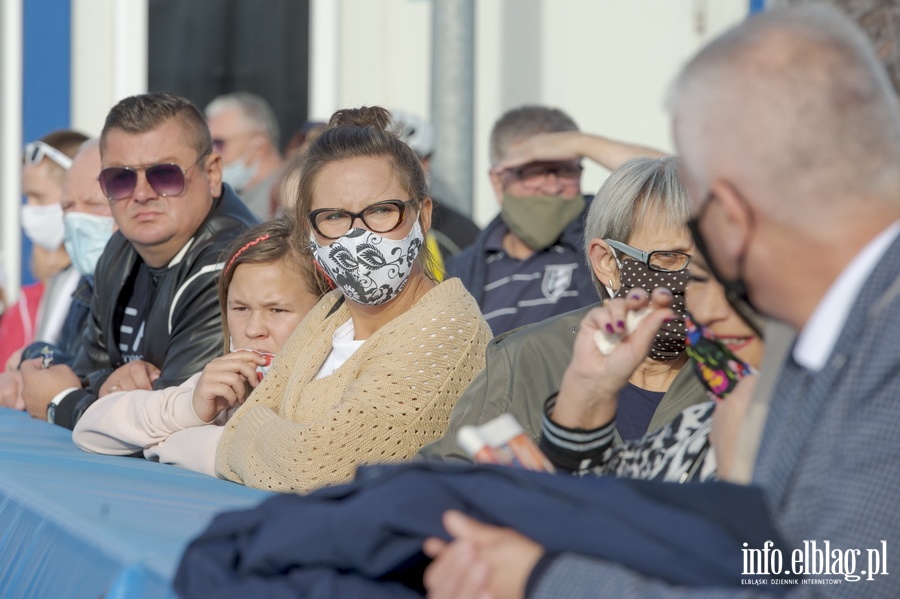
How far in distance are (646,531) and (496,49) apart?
7980 millimetres

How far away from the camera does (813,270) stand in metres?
1.64

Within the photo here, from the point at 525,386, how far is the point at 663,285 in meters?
0.40

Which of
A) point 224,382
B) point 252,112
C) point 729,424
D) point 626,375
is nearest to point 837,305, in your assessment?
point 729,424

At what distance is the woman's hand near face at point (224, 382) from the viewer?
356 cm

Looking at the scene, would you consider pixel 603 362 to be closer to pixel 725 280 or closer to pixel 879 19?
pixel 725 280

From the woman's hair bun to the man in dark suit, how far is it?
2090 millimetres

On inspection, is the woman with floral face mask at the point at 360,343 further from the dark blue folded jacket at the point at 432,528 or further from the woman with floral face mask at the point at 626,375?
the dark blue folded jacket at the point at 432,528

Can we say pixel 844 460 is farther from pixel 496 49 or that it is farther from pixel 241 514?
pixel 496 49

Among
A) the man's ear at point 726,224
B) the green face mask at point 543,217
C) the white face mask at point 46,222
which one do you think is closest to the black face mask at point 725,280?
the man's ear at point 726,224

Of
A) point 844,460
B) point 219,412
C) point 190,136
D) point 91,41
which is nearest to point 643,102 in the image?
point 91,41

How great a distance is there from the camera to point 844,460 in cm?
156

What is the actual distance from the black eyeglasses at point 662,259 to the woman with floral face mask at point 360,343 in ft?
1.63

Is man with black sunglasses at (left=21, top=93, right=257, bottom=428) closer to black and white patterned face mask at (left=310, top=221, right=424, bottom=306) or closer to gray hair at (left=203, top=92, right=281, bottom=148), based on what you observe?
black and white patterned face mask at (left=310, top=221, right=424, bottom=306)

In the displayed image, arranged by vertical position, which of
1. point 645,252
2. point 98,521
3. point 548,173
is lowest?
point 98,521
